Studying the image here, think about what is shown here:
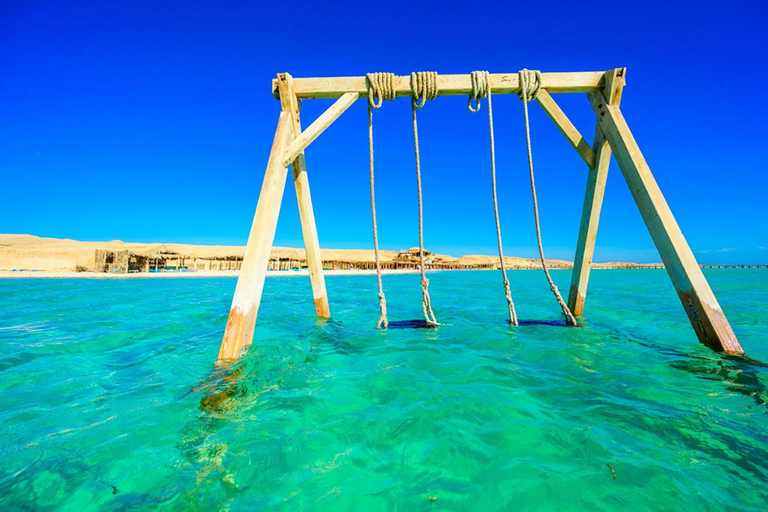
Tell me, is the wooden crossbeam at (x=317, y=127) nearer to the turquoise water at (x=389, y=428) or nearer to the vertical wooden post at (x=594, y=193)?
the turquoise water at (x=389, y=428)

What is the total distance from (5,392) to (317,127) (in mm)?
3942

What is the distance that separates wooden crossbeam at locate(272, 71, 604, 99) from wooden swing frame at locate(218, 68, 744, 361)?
12mm

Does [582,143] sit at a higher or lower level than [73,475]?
higher

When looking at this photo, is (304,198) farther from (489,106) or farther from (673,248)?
(673,248)

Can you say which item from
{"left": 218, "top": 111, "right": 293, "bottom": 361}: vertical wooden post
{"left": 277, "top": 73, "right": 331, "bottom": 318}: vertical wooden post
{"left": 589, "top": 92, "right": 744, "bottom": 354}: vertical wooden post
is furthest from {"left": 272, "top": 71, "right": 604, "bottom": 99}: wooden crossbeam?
{"left": 218, "top": 111, "right": 293, "bottom": 361}: vertical wooden post

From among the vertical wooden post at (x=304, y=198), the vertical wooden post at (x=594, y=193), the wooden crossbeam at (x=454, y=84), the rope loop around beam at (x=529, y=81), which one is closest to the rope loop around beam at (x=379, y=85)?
the wooden crossbeam at (x=454, y=84)

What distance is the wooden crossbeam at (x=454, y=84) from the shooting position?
4355 millimetres

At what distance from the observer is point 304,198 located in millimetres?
4922

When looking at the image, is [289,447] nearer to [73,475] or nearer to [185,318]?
[73,475]

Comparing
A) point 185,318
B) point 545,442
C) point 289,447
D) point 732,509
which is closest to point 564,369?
point 545,442

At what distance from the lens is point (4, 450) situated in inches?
71.3

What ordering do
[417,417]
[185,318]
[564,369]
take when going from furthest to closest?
[185,318]
[564,369]
[417,417]

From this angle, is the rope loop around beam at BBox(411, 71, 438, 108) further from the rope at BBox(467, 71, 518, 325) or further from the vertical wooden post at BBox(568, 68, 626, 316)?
the vertical wooden post at BBox(568, 68, 626, 316)

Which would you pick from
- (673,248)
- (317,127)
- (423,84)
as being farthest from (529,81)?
(317,127)
